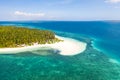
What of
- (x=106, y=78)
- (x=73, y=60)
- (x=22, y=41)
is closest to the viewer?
(x=106, y=78)

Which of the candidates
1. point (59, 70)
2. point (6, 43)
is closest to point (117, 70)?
point (59, 70)

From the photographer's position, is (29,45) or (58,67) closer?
(58,67)

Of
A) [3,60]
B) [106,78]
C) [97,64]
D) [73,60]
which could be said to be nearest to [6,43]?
[3,60]

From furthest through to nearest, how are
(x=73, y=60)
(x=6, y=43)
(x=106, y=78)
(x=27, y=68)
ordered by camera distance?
1. (x=6, y=43)
2. (x=73, y=60)
3. (x=27, y=68)
4. (x=106, y=78)

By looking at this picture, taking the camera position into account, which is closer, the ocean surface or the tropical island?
the ocean surface

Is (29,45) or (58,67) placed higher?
(29,45)

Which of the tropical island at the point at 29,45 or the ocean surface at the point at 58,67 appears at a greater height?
the tropical island at the point at 29,45

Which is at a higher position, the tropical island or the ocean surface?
the tropical island

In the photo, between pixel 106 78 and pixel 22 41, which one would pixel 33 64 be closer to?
pixel 106 78

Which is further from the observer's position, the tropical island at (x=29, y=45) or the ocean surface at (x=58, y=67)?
the tropical island at (x=29, y=45)

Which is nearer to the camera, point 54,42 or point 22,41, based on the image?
point 22,41
